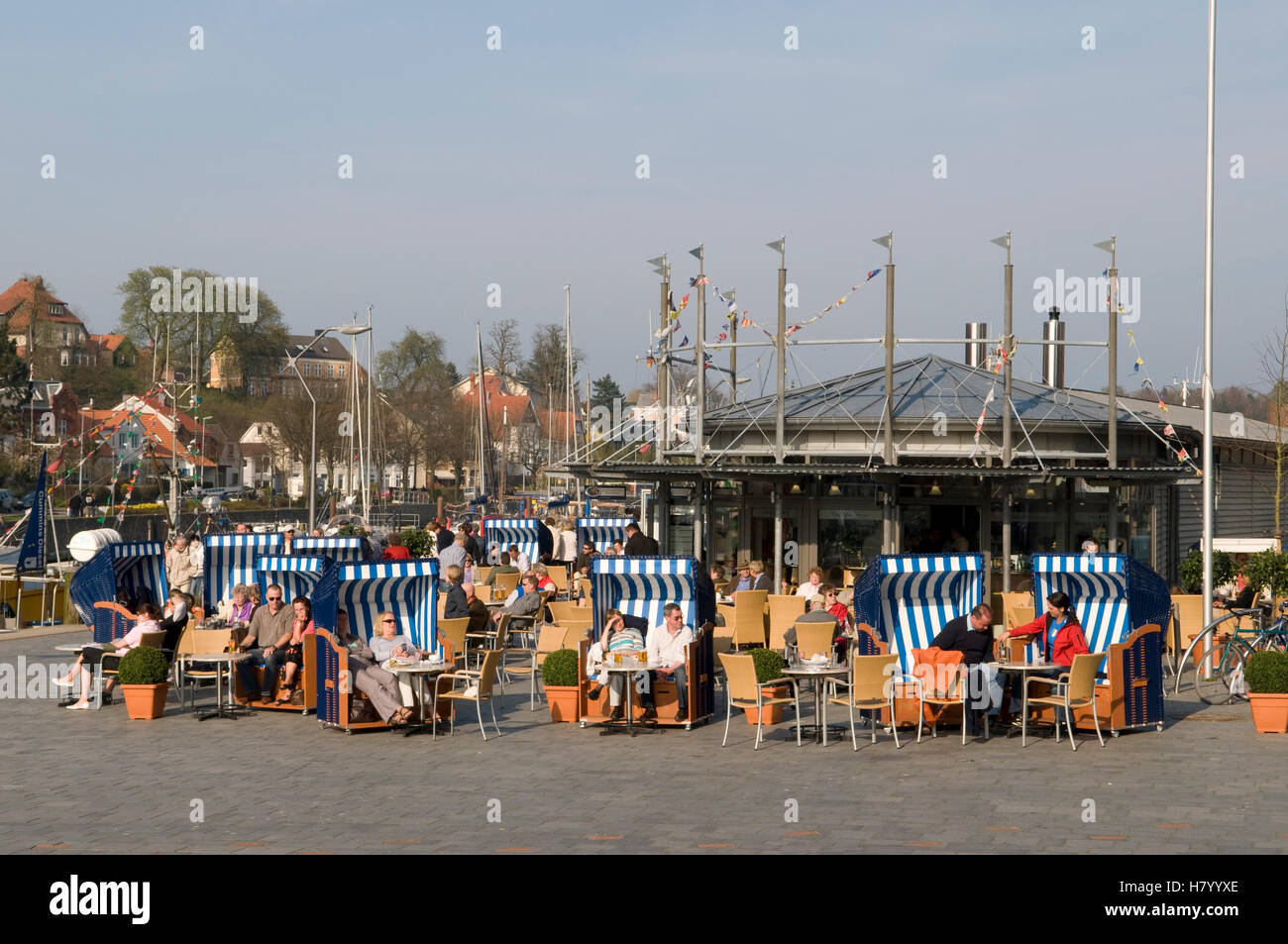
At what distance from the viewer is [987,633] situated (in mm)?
13680

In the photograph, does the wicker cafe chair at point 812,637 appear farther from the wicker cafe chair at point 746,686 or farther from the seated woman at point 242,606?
the seated woman at point 242,606

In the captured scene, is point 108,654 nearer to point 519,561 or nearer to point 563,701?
point 563,701

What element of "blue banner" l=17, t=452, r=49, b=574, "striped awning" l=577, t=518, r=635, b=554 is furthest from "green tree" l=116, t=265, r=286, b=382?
"blue banner" l=17, t=452, r=49, b=574

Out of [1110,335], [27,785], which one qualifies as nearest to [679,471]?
[1110,335]

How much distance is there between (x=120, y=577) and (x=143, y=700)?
17.6 ft

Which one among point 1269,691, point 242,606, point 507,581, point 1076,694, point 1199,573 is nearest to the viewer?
point 1076,694

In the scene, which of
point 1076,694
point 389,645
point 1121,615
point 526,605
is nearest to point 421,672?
point 389,645

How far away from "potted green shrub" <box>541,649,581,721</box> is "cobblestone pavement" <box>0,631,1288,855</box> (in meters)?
0.25

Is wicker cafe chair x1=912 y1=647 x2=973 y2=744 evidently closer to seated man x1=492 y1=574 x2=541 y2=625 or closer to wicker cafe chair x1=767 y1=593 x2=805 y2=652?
wicker cafe chair x1=767 y1=593 x2=805 y2=652

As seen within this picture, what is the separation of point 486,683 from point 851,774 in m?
3.99

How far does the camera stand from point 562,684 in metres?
14.4

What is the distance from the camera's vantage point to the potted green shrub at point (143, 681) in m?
14.7

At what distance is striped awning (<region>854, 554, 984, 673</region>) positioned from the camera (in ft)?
48.4
